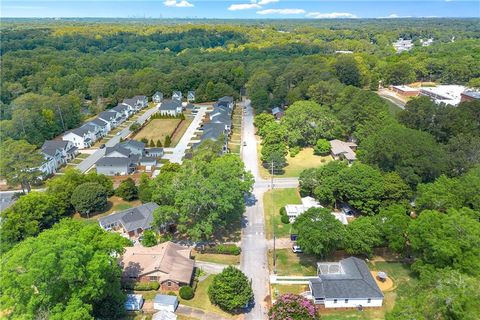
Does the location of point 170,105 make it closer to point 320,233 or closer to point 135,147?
point 135,147

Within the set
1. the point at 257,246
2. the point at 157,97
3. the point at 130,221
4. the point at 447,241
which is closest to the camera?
the point at 447,241

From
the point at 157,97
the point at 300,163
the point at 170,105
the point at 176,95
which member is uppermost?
the point at 176,95

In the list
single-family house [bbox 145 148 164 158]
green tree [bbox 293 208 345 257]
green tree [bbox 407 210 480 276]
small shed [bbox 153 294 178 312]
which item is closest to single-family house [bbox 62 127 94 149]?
single-family house [bbox 145 148 164 158]

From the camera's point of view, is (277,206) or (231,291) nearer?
(231,291)

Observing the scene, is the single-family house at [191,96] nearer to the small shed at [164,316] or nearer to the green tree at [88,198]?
the green tree at [88,198]

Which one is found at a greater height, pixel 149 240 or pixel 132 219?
pixel 132 219

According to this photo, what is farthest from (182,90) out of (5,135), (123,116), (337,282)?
(337,282)

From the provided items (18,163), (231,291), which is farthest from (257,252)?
(18,163)

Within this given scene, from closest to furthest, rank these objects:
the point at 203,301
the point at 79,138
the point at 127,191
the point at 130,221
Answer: the point at 203,301, the point at 130,221, the point at 127,191, the point at 79,138
